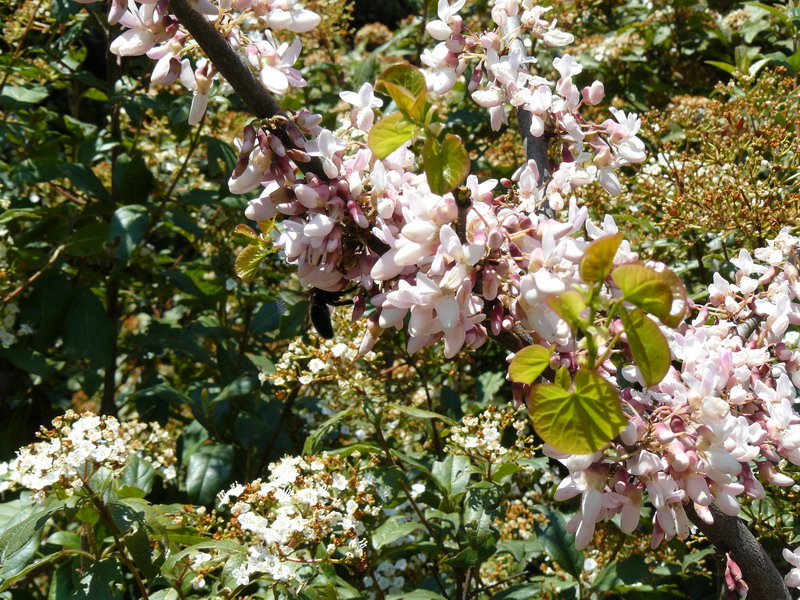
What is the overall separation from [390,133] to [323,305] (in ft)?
1.37

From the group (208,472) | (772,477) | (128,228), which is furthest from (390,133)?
(128,228)

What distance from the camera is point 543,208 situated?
3.19 feet

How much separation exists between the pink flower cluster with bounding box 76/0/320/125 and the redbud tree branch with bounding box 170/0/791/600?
0.02 meters

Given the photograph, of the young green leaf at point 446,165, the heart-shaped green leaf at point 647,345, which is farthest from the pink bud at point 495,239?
the heart-shaped green leaf at point 647,345

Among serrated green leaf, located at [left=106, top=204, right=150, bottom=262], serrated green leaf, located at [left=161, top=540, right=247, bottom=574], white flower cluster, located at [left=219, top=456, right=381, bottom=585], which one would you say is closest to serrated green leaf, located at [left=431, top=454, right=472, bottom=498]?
white flower cluster, located at [left=219, top=456, right=381, bottom=585]

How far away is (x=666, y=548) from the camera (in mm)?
1615

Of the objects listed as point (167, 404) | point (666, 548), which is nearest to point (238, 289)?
point (167, 404)

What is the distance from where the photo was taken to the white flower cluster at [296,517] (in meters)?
1.12

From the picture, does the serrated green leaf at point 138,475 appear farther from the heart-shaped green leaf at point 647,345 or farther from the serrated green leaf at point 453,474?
the heart-shaped green leaf at point 647,345

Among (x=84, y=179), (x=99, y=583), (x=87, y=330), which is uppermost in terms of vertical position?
(x=84, y=179)

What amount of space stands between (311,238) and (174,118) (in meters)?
1.58

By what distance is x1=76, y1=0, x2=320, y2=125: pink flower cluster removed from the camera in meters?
0.81

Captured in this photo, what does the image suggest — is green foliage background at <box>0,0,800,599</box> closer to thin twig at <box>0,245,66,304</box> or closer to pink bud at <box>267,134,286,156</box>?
thin twig at <box>0,245,66,304</box>

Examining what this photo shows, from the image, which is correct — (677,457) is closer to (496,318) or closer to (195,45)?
(496,318)
